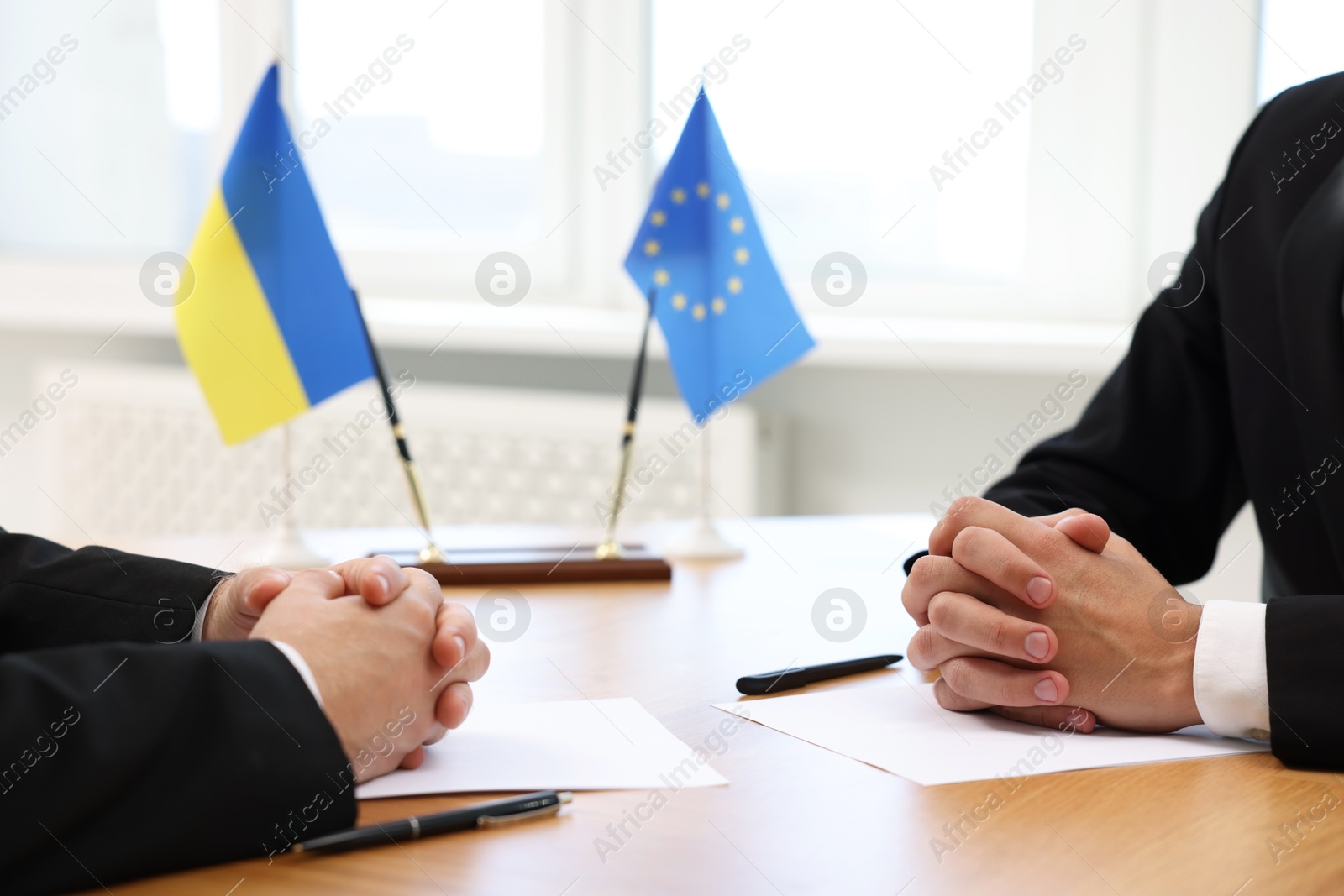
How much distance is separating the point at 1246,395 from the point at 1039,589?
0.68m

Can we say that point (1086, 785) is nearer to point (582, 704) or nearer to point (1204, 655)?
point (1204, 655)

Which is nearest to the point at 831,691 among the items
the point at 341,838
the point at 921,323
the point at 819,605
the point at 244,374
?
the point at 819,605

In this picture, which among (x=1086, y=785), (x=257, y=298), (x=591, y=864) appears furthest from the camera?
(x=257, y=298)

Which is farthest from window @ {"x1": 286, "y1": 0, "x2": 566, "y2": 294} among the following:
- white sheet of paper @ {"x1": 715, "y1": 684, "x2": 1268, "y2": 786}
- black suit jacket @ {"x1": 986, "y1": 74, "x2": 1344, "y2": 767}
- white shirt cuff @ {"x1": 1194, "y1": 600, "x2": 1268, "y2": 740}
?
white shirt cuff @ {"x1": 1194, "y1": 600, "x2": 1268, "y2": 740}

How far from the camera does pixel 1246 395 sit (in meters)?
1.51

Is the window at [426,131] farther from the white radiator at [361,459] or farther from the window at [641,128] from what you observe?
the white radiator at [361,459]

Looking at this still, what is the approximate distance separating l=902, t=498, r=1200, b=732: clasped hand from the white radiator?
6.06 feet

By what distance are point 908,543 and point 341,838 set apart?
1.18m

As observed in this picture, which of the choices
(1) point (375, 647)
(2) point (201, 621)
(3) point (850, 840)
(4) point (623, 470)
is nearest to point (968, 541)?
(3) point (850, 840)

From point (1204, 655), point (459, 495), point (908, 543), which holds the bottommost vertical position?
point (459, 495)

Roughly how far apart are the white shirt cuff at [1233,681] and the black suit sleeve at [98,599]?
0.73 meters

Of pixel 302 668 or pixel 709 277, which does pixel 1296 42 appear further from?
pixel 302 668

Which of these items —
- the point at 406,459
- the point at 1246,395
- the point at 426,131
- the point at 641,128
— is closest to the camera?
the point at 1246,395

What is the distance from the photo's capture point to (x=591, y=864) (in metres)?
0.70
